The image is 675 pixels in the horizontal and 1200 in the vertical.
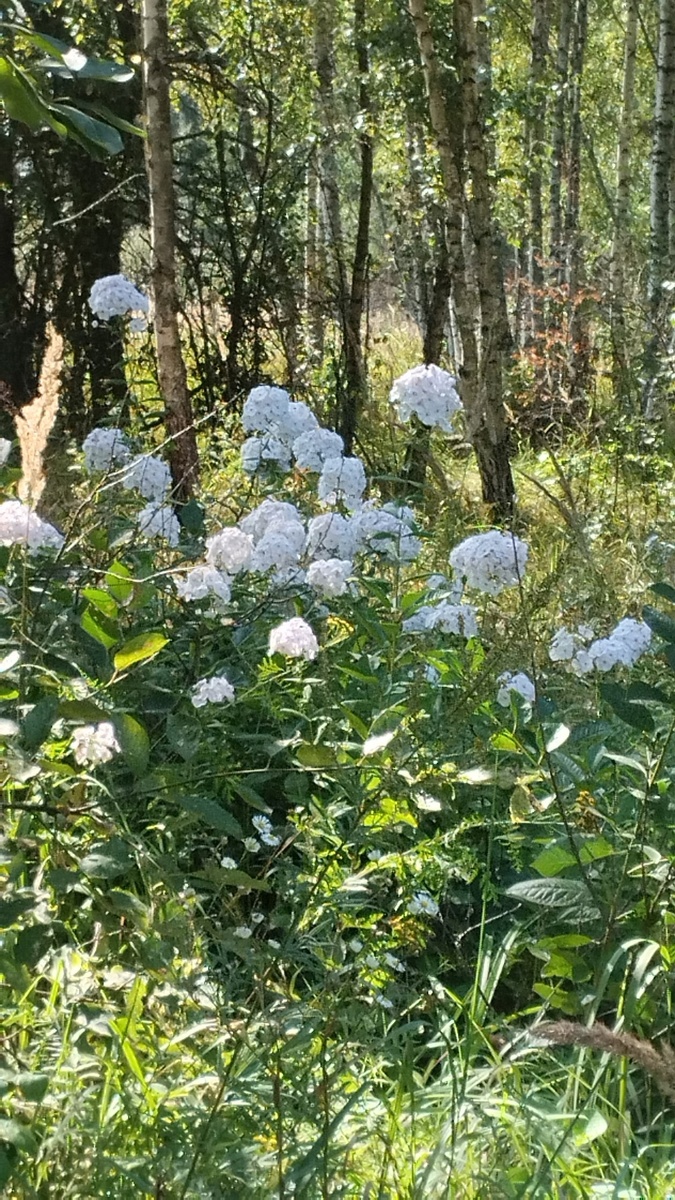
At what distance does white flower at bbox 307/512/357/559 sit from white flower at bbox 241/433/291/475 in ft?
1.85

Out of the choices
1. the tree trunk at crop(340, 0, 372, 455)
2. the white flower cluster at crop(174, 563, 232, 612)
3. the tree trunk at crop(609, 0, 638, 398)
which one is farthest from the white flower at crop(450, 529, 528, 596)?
the tree trunk at crop(609, 0, 638, 398)

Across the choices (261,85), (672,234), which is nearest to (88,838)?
(261,85)

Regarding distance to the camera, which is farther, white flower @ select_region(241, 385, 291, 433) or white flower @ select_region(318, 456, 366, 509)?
white flower @ select_region(241, 385, 291, 433)

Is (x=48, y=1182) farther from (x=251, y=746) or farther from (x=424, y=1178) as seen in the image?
(x=251, y=746)

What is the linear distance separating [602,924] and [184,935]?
0.88 meters

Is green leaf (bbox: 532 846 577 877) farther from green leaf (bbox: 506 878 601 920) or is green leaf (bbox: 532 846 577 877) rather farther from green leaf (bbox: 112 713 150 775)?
green leaf (bbox: 112 713 150 775)

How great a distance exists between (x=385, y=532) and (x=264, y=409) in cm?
58

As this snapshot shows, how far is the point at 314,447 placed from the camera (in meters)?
3.54

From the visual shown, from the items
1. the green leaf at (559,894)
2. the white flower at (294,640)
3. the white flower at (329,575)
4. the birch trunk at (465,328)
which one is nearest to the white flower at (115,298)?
the white flower at (329,575)

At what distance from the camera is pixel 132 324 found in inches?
157

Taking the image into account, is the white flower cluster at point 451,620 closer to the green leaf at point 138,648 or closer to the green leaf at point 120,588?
the green leaf at point 120,588

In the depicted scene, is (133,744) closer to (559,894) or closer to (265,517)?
(559,894)

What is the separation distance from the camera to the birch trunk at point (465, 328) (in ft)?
21.8

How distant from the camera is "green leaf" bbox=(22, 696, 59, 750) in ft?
4.94
